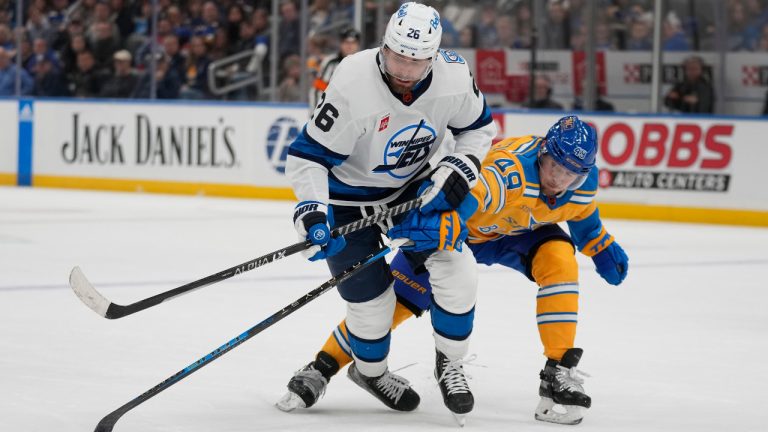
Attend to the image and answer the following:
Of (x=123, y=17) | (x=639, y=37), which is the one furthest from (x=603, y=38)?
(x=123, y=17)

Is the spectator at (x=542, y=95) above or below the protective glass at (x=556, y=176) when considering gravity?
below

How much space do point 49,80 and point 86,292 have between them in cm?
932

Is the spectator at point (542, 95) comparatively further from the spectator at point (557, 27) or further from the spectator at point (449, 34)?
the spectator at point (449, 34)

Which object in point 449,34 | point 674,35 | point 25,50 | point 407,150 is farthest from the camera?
point 25,50

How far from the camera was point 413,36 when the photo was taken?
3.10 m

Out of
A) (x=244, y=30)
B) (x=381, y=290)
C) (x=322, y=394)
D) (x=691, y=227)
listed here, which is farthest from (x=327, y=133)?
(x=244, y=30)

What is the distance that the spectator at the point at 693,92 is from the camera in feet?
30.7

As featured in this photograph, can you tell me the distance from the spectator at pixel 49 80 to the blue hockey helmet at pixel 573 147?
934cm

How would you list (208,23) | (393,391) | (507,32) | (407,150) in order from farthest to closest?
(208,23) → (507,32) → (393,391) → (407,150)

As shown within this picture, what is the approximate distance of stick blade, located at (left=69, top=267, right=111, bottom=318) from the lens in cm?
316

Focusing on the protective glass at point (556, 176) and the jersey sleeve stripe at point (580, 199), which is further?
the jersey sleeve stripe at point (580, 199)

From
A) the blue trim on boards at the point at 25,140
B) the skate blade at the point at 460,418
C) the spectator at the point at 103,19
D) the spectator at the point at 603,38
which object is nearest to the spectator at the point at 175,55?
the spectator at the point at 103,19

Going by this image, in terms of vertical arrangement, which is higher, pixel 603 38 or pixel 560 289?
pixel 603 38

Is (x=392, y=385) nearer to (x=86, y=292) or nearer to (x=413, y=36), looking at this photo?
(x=86, y=292)
